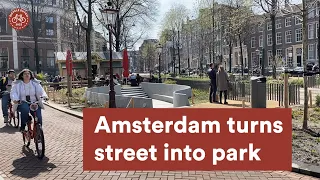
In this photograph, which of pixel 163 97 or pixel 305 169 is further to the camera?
pixel 163 97

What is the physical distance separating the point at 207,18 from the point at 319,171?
3899cm

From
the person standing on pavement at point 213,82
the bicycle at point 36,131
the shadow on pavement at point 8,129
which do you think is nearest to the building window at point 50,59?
the person standing on pavement at point 213,82

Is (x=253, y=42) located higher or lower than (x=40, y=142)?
higher

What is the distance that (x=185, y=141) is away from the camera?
561cm

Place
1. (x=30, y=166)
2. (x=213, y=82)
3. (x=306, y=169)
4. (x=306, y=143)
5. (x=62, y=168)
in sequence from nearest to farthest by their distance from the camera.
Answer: (x=306, y=169)
(x=62, y=168)
(x=30, y=166)
(x=306, y=143)
(x=213, y=82)

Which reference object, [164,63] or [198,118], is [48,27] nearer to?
[164,63]

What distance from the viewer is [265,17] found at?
976 inches

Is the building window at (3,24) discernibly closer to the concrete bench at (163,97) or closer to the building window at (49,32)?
the building window at (49,32)

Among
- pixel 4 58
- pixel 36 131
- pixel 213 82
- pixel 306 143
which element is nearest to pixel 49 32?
pixel 4 58

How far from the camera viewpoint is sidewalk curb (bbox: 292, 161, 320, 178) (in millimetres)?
5074

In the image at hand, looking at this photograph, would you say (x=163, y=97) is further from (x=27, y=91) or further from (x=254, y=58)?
(x=254, y=58)

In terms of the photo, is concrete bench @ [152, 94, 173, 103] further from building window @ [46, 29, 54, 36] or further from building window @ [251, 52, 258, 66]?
building window @ [46, 29, 54, 36]

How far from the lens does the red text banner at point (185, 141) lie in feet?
17.6

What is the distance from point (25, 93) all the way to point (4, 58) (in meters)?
65.6
